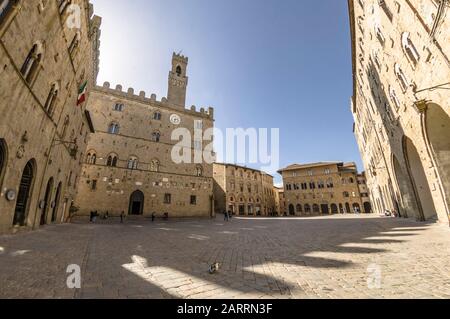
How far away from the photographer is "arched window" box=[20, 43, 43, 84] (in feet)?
26.4

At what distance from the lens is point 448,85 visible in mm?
7555

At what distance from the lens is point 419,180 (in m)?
13.3

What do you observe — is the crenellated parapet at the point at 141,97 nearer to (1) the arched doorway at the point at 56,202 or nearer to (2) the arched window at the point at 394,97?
(1) the arched doorway at the point at 56,202

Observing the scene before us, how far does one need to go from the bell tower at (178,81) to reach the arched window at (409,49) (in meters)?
27.1

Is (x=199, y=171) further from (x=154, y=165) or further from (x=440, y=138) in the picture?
(x=440, y=138)

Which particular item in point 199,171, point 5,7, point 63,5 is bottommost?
point 199,171

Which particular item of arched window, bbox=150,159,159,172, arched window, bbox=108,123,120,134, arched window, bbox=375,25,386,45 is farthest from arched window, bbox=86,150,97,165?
arched window, bbox=375,25,386,45

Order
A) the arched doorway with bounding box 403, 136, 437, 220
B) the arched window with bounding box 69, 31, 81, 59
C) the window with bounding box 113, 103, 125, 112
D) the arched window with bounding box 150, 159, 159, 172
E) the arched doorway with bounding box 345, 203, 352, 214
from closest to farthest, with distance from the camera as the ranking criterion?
the arched window with bounding box 69, 31, 81, 59
the arched doorway with bounding box 403, 136, 437, 220
the window with bounding box 113, 103, 125, 112
the arched window with bounding box 150, 159, 159, 172
the arched doorway with bounding box 345, 203, 352, 214

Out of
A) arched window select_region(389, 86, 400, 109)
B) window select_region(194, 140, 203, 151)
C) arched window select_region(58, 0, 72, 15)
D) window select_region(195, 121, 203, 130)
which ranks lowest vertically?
arched window select_region(389, 86, 400, 109)

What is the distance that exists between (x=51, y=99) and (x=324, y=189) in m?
52.0

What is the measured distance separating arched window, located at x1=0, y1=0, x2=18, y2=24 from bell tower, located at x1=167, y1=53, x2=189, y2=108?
25.0 metres

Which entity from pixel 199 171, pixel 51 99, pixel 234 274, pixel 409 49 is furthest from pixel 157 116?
pixel 234 274

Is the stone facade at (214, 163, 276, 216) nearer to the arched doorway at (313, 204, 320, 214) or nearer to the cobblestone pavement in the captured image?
the arched doorway at (313, 204, 320, 214)
